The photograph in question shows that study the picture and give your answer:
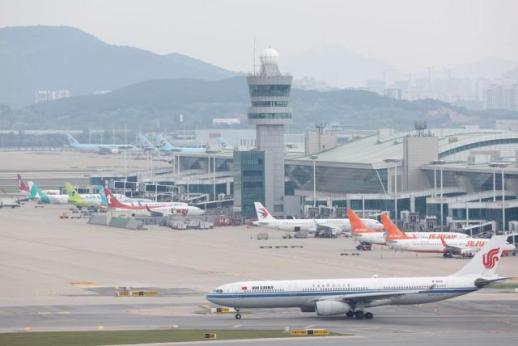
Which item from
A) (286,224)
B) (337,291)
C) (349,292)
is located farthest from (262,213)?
(349,292)

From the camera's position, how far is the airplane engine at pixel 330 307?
80.4 metres

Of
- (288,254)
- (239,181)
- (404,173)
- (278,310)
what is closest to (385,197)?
(404,173)

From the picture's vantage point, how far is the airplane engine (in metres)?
80.4

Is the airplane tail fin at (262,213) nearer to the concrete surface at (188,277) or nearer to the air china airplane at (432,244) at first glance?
the concrete surface at (188,277)

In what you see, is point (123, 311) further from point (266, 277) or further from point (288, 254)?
point (288, 254)

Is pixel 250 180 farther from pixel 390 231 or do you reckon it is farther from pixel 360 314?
pixel 360 314

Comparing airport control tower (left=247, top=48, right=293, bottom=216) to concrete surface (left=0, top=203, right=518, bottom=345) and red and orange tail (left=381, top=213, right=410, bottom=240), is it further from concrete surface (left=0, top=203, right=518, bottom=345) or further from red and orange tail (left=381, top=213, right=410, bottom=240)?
red and orange tail (left=381, top=213, right=410, bottom=240)

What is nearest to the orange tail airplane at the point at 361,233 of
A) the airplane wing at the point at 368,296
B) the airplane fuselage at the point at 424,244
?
the airplane fuselage at the point at 424,244

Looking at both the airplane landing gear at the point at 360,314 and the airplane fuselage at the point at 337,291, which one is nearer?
the airplane fuselage at the point at 337,291

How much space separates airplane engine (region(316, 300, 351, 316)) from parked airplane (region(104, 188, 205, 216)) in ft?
303

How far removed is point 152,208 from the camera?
17412cm

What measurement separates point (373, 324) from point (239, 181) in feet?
318

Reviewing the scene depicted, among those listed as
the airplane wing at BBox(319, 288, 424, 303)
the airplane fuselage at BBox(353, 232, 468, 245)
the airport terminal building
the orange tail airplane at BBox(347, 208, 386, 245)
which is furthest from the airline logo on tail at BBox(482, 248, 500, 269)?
the airport terminal building

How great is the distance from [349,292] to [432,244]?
41387mm
